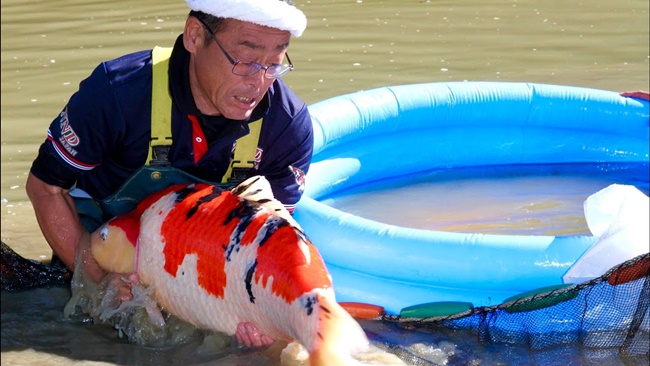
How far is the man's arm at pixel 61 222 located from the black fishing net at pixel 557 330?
1031mm

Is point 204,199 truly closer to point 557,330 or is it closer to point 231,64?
point 231,64

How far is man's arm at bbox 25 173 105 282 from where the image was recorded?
3389 millimetres

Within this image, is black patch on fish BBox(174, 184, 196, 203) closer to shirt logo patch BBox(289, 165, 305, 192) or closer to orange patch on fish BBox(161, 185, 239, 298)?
orange patch on fish BBox(161, 185, 239, 298)

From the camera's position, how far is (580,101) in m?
5.42

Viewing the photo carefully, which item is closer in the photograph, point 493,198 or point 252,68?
point 252,68

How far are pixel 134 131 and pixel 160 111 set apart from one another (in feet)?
0.36

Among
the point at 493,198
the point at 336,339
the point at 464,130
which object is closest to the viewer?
the point at 336,339

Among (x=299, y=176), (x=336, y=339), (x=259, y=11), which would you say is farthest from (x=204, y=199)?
(x=336, y=339)

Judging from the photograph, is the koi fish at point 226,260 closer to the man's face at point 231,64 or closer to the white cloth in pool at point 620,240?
the man's face at point 231,64

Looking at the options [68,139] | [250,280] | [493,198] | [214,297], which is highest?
[68,139]

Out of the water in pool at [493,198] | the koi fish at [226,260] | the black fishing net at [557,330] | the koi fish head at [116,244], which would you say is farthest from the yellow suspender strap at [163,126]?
the water in pool at [493,198]

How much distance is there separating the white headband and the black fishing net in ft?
3.71

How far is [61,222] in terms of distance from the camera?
11.2 feet

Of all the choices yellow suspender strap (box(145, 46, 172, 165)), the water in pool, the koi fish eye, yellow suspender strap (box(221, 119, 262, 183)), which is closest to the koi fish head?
the koi fish eye
